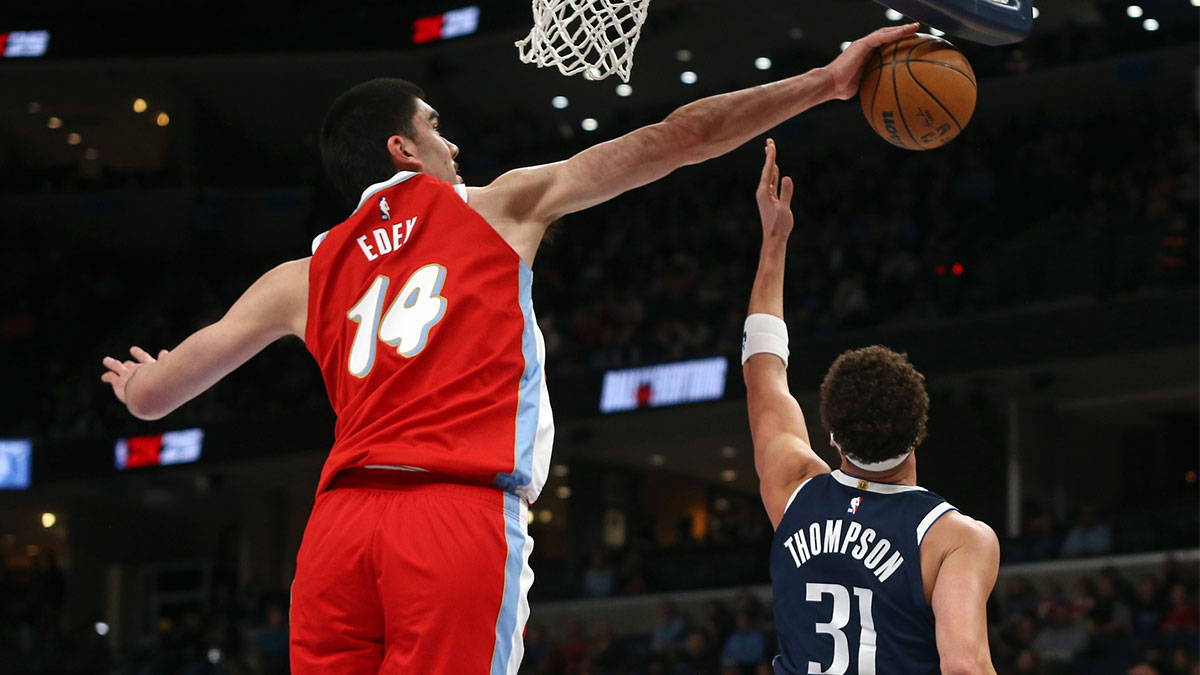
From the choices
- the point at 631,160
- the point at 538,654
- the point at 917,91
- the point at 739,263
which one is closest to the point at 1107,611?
the point at 538,654

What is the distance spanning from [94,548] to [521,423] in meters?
24.4

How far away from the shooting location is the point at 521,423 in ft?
9.73

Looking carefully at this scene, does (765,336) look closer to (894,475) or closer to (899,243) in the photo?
(894,475)

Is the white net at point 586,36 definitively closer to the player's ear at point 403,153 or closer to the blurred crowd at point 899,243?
the player's ear at point 403,153

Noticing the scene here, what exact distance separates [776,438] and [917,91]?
3.68ft

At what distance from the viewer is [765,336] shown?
12.3 feet

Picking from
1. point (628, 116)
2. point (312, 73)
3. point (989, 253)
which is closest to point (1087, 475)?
point (989, 253)

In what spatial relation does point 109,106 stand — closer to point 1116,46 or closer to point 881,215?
point 881,215

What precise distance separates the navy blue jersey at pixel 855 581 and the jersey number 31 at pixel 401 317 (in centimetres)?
97

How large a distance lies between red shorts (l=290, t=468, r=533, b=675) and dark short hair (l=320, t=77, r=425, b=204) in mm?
740

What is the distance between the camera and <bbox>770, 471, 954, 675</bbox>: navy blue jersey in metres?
3.10

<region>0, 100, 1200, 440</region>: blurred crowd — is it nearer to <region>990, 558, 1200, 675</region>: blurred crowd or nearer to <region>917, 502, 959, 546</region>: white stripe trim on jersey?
<region>990, 558, 1200, 675</region>: blurred crowd

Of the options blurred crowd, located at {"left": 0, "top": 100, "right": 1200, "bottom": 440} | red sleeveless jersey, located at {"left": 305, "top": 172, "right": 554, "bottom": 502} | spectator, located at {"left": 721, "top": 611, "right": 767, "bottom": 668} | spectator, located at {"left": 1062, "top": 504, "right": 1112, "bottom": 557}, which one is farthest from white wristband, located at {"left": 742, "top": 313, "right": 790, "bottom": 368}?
blurred crowd, located at {"left": 0, "top": 100, "right": 1200, "bottom": 440}

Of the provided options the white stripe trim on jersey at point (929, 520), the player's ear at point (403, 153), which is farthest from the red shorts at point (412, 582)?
the white stripe trim on jersey at point (929, 520)
